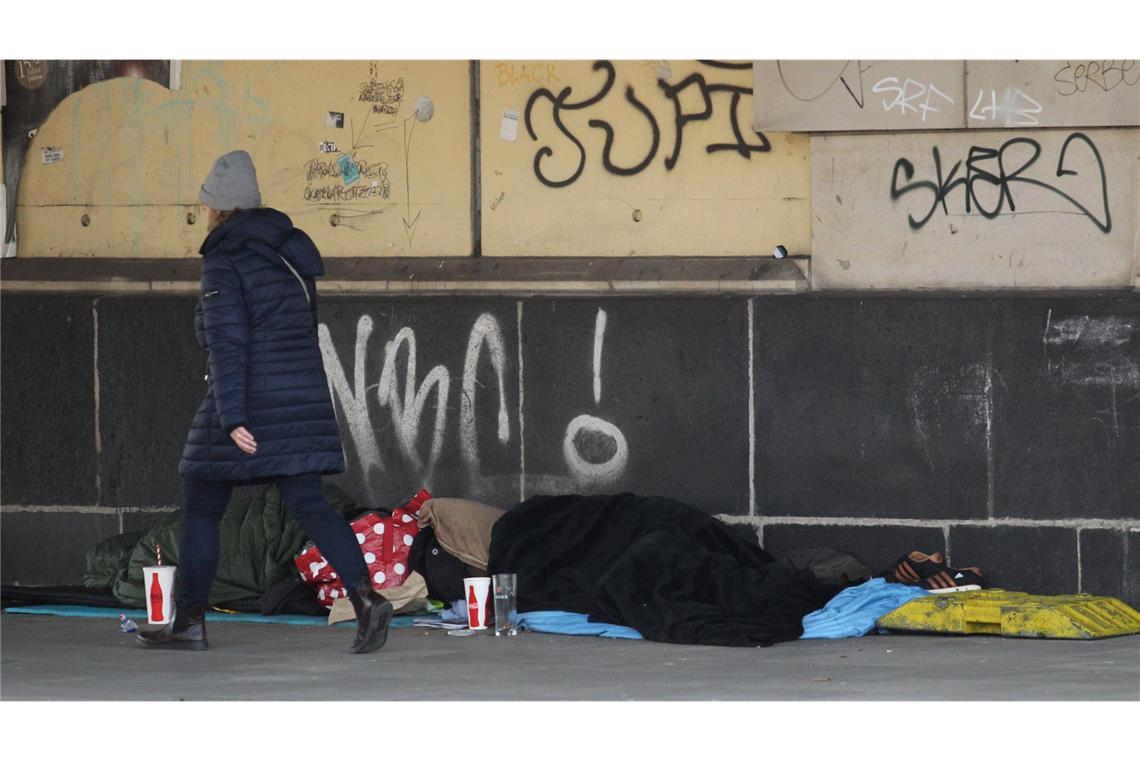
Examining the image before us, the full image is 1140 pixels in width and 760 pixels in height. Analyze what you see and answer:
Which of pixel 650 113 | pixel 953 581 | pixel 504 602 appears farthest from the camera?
pixel 650 113

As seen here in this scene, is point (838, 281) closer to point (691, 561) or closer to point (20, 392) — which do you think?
point (691, 561)

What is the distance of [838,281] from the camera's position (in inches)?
344

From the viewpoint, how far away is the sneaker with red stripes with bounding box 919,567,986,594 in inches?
329

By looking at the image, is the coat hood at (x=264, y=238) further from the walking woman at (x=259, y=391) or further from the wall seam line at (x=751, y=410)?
the wall seam line at (x=751, y=410)

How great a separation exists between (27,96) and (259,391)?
10.7 ft

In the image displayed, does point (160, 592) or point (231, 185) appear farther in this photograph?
point (160, 592)

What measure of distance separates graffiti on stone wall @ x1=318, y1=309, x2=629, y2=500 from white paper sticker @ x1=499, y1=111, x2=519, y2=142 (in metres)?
0.80

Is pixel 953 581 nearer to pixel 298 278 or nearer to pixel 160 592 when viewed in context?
pixel 298 278

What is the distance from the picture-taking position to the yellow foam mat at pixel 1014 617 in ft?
25.3

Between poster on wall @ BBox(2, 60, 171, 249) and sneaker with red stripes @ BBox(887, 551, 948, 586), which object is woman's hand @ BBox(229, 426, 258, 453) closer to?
sneaker with red stripes @ BBox(887, 551, 948, 586)

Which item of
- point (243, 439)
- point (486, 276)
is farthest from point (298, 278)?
point (486, 276)

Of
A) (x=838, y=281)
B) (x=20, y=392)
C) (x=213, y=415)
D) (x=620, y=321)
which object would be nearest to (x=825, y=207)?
(x=838, y=281)

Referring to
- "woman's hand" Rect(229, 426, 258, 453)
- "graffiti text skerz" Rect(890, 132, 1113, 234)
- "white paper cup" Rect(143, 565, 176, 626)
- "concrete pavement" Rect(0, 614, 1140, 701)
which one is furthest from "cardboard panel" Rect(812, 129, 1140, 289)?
"white paper cup" Rect(143, 565, 176, 626)

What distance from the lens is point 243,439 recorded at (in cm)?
713
